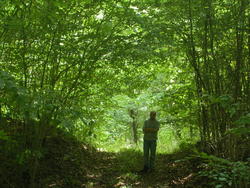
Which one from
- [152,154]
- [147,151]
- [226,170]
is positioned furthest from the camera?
[147,151]

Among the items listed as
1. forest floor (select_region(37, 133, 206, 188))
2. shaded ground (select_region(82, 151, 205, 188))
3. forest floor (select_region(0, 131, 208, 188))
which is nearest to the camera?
forest floor (select_region(0, 131, 208, 188))

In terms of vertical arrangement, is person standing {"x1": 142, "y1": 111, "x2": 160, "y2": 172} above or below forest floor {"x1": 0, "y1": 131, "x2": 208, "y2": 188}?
above

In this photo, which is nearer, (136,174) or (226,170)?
(226,170)

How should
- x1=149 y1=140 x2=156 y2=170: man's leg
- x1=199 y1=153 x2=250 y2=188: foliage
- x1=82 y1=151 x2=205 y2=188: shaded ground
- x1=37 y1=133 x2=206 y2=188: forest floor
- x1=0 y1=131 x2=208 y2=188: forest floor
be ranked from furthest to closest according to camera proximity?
x1=149 y1=140 x2=156 y2=170: man's leg
x1=82 y1=151 x2=205 y2=188: shaded ground
x1=37 y1=133 x2=206 y2=188: forest floor
x1=0 y1=131 x2=208 y2=188: forest floor
x1=199 y1=153 x2=250 y2=188: foliage

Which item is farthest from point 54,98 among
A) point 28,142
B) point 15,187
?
point 15,187

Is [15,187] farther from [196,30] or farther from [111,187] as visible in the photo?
[196,30]

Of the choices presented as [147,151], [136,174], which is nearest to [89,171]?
[136,174]

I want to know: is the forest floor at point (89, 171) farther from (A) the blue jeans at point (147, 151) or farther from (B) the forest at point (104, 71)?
(A) the blue jeans at point (147, 151)

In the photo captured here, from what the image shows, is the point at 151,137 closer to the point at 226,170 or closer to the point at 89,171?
the point at 89,171

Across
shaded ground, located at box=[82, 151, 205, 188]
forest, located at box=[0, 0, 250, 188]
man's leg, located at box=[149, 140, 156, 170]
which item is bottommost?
shaded ground, located at box=[82, 151, 205, 188]

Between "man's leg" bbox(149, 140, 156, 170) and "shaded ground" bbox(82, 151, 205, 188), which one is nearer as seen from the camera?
"shaded ground" bbox(82, 151, 205, 188)

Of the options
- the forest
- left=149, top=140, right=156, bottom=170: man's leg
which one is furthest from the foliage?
left=149, top=140, right=156, bottom=170: man's leg

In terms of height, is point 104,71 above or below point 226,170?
above

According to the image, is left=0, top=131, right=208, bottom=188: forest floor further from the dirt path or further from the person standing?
the person standing
